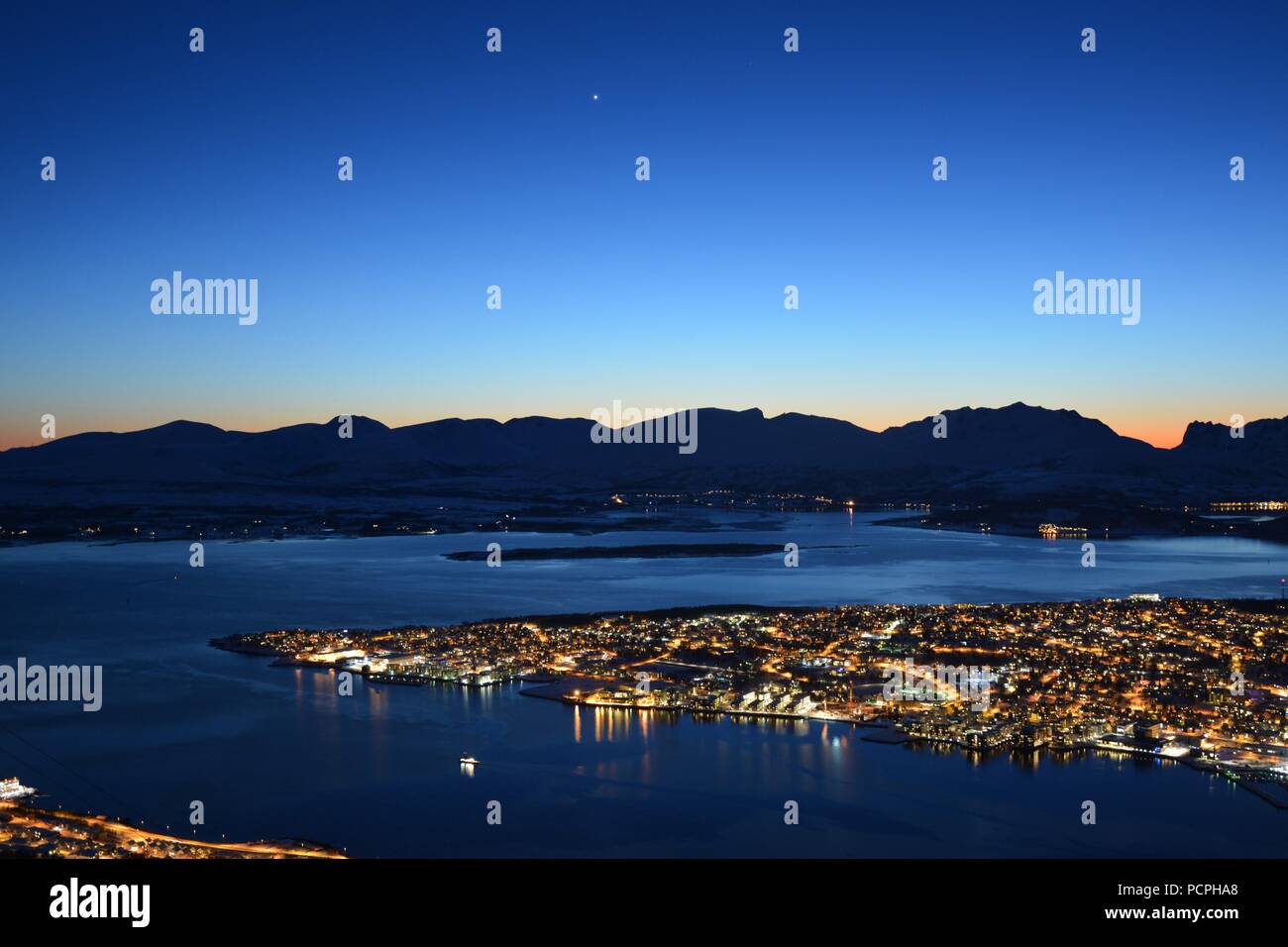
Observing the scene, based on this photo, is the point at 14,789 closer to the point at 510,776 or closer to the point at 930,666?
the point at 510,776

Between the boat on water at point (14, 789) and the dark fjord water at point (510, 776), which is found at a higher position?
the boat on water at point (14, 789)

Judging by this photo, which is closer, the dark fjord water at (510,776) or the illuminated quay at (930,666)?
the dark fjord water at (510,776)

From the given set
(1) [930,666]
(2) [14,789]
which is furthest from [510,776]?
(1) [930,666]

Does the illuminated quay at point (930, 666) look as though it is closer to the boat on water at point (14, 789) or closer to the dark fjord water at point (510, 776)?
the dark fjord water at point (510, 776)

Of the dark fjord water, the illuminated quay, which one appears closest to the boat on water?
the dark fjord water

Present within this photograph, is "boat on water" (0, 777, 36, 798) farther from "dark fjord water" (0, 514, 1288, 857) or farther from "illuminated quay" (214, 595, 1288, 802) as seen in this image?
"illuminated quay" (214, 595, 1288, 802)

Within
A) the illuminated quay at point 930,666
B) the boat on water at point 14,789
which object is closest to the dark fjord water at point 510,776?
the boat on water at point 14,789

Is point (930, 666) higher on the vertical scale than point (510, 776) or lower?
higher
